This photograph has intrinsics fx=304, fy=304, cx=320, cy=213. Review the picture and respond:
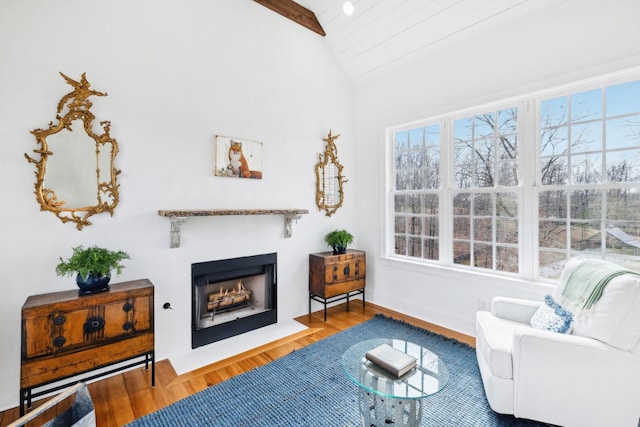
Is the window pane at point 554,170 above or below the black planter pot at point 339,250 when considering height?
above

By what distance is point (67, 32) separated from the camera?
2.24 meters

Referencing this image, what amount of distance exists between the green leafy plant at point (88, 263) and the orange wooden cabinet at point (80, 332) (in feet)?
0.52

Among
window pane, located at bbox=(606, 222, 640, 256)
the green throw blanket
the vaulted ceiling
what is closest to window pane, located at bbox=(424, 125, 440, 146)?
the vaulted ceiling

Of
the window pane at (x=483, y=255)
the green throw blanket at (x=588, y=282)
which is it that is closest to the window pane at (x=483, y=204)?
the window pane at (x=483, y=255)

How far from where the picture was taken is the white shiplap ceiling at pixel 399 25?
2854mm

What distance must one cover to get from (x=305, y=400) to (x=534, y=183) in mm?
2692

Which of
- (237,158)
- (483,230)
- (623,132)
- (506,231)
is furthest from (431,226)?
(237,158)

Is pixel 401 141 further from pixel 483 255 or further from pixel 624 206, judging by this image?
pixel 624 206

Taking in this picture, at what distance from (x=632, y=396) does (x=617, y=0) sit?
275 centimetres

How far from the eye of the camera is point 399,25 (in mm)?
3318

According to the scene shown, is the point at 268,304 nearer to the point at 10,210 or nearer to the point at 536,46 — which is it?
the point at 10,210

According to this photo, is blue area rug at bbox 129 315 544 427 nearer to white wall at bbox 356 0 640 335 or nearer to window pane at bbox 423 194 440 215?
white wall at bbox 356 0 640 335

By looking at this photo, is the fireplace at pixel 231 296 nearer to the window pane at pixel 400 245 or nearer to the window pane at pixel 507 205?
the window pane at pixel 400 245

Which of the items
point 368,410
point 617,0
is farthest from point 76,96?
point 617,0
